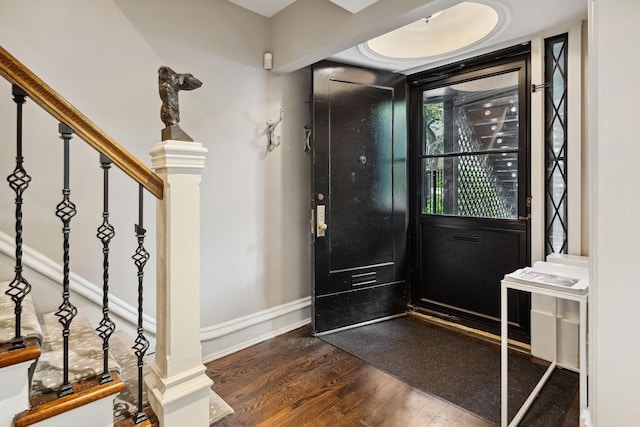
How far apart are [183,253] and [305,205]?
68.7 inches

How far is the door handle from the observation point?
2.69 metres

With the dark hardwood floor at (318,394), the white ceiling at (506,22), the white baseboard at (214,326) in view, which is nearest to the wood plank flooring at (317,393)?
the dark hardwood floor at (318,394)

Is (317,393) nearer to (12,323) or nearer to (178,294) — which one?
(178,294)

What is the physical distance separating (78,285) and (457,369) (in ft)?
7.56

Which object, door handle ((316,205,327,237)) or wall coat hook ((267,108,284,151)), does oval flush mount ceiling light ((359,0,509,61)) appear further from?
door handle ((316,205,327,237))

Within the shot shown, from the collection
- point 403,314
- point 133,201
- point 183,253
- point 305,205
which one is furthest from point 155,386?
point 403,314

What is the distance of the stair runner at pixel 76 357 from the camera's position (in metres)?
1.10

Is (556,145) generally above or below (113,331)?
above

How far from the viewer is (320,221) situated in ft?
8.84

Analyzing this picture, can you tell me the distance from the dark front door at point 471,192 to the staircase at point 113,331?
7.30 ft

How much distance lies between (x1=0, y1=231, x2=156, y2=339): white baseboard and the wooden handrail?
1.00 m

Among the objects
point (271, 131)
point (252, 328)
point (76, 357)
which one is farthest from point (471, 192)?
point (76, 357)

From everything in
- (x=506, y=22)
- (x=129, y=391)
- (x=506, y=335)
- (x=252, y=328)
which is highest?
(x=506, y=22)

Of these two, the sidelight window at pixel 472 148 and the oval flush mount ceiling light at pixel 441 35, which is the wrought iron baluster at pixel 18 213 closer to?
the oval flush mount ceiling light at pixel 441 35
